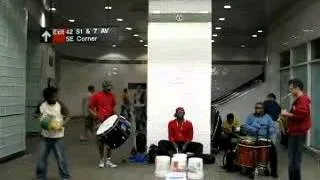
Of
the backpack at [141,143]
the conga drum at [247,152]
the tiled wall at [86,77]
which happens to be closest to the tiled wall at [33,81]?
the backpack at [141,143]

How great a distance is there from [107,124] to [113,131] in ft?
0.67

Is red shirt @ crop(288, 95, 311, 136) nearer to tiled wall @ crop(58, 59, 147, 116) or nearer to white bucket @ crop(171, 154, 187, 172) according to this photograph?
white bucket @ crop(171, 154, 187, 172)

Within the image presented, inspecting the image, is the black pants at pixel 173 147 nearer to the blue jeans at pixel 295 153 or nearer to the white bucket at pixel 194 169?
the white bucket at pixel 194 169

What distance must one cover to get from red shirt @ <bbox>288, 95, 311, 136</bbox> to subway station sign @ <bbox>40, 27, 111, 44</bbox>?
5868 millimetres

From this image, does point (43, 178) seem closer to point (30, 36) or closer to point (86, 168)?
point (86, 168)

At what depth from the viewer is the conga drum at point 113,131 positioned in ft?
30.6

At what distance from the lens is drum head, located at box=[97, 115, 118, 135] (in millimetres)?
9352

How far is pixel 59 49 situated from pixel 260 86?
363 inches

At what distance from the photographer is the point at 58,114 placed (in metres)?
7.68

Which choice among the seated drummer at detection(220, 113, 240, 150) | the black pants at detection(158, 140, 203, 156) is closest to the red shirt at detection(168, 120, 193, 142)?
the black pants at detection(158, 140, 203, 156)

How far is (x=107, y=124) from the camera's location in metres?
9.45

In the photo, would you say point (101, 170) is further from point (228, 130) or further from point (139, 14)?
point (139, 14)

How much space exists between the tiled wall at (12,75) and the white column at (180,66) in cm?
282

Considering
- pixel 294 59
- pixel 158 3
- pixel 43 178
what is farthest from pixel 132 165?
pixel 294 59
